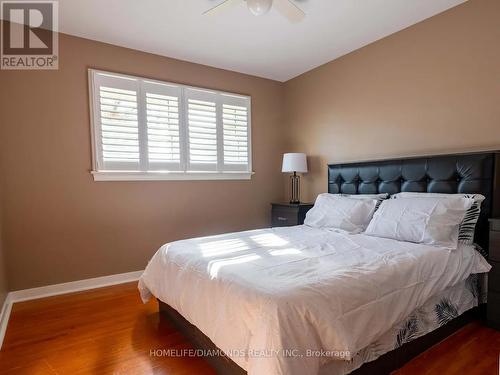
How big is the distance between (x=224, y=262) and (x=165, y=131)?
2187mm

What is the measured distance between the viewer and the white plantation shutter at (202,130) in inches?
140

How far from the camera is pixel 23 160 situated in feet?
8.86

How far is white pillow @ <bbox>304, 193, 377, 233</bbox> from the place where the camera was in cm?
267

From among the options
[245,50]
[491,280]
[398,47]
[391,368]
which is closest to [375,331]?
[391,368]

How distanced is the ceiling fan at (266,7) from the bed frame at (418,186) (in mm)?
1658

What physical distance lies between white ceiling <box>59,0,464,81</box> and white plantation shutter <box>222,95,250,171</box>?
22.3 inches

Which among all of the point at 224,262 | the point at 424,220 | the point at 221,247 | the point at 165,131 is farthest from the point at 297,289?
the point at 165,131

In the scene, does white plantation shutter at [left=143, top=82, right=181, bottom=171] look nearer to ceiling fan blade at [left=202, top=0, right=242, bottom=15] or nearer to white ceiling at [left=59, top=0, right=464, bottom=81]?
white ceiling at [left=59, top=0, right=464, bottom=81]

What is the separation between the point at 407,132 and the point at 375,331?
217 cm

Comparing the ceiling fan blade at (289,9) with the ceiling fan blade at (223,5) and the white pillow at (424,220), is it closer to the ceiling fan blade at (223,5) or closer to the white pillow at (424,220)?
the ceiling fan blade at (223,5)

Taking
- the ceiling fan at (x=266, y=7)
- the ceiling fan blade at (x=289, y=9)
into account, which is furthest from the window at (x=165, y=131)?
the ceiling fan blade at (x=289, y=9)

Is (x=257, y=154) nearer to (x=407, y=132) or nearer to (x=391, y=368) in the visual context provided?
(x=407, y=132)

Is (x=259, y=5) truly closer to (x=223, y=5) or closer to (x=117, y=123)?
(x=223, y=5)

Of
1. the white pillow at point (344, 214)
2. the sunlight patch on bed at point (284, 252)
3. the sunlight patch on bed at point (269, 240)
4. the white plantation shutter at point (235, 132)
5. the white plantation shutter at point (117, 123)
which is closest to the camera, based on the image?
the sunlight patch on bed at point (284, 252)
